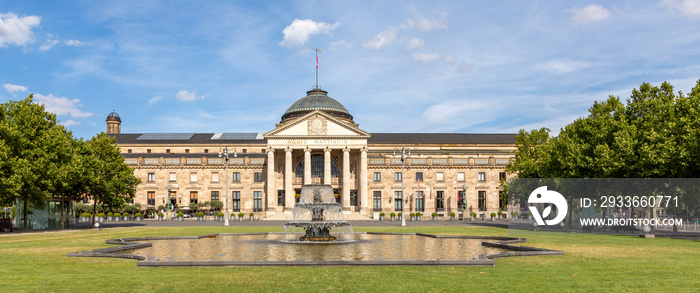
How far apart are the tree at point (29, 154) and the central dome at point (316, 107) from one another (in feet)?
189

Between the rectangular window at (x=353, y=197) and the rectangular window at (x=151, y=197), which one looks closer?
the rectangular window at (x=151, y=197)

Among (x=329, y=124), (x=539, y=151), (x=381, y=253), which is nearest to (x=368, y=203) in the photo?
(x=329, y=124)

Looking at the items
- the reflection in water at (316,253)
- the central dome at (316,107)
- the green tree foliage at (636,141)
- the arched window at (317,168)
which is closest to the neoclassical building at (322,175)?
the arched window at (317,168)

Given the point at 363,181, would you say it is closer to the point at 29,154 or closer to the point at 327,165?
the point at 327,165

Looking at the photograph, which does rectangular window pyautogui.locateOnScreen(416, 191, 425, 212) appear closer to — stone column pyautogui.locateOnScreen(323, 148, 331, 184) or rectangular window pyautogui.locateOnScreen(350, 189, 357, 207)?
rectangular window pyautogui.locateOnScreen(350, 189, 357, 207)

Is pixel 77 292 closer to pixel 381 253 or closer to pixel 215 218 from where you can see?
pixel 381 253

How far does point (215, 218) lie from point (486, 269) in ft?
219

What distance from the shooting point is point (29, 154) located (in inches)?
1781

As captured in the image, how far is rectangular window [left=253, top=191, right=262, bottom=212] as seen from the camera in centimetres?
9470

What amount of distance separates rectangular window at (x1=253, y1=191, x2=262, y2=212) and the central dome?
54.2 feet

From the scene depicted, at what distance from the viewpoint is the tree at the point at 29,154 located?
42.6 m

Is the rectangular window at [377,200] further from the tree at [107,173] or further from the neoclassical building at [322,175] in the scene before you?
the tree at [107,173]

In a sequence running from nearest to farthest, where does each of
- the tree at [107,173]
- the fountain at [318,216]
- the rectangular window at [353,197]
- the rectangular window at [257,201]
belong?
1. the fountain at [318,216]
2. the tree at [107,173]
3. the rectangular window at [353,197]
4. the rectangular window at [257,201]

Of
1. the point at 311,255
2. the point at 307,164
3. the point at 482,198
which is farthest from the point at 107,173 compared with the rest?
the point at 482,198
